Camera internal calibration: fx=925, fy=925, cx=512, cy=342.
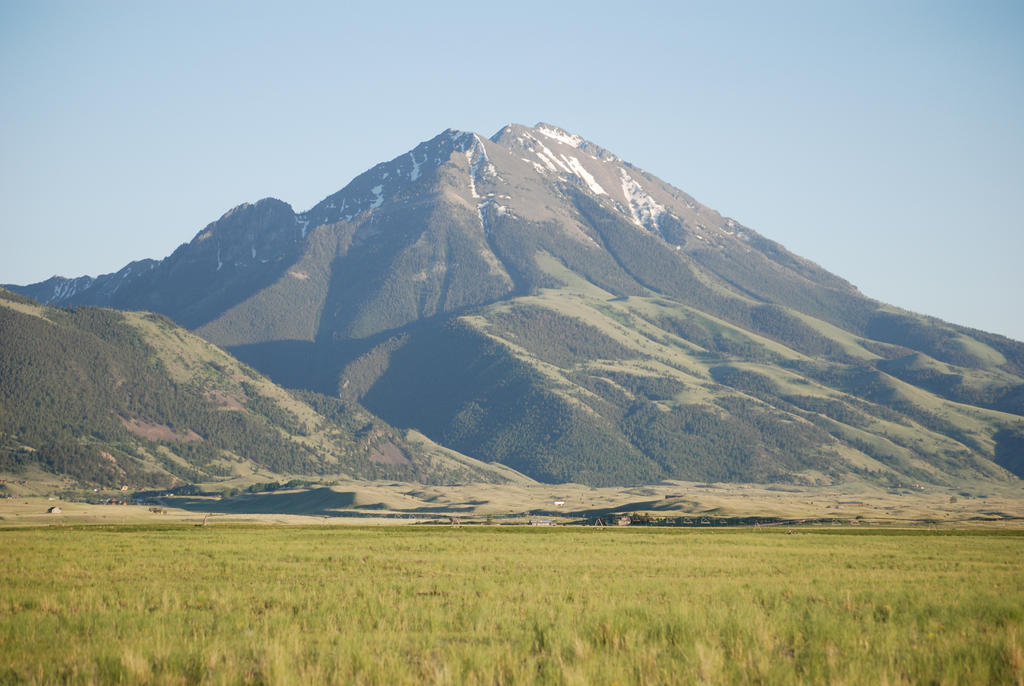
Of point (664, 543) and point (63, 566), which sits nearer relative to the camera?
point (63, 566)

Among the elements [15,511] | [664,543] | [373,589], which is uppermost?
[373,589]

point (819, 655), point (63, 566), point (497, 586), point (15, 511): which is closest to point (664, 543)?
point (497, 586)

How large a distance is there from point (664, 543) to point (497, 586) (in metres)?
34.1

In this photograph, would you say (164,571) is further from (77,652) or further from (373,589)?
(77,652)

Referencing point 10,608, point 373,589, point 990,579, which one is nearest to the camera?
point 10,608

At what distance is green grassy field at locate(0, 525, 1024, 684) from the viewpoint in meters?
20.0

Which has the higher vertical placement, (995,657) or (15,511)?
(995,657)

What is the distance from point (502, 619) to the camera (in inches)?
1074

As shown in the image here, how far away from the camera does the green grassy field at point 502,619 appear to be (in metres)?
20.0

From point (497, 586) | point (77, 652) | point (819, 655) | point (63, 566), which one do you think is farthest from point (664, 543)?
point (77, 652)

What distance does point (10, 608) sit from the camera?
2889cm

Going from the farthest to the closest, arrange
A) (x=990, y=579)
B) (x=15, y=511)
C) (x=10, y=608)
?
(x=15, y=511) < (x=990, y=579) < (x=10, y=608)

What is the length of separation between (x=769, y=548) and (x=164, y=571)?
38.9m

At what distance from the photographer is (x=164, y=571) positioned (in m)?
40.6
